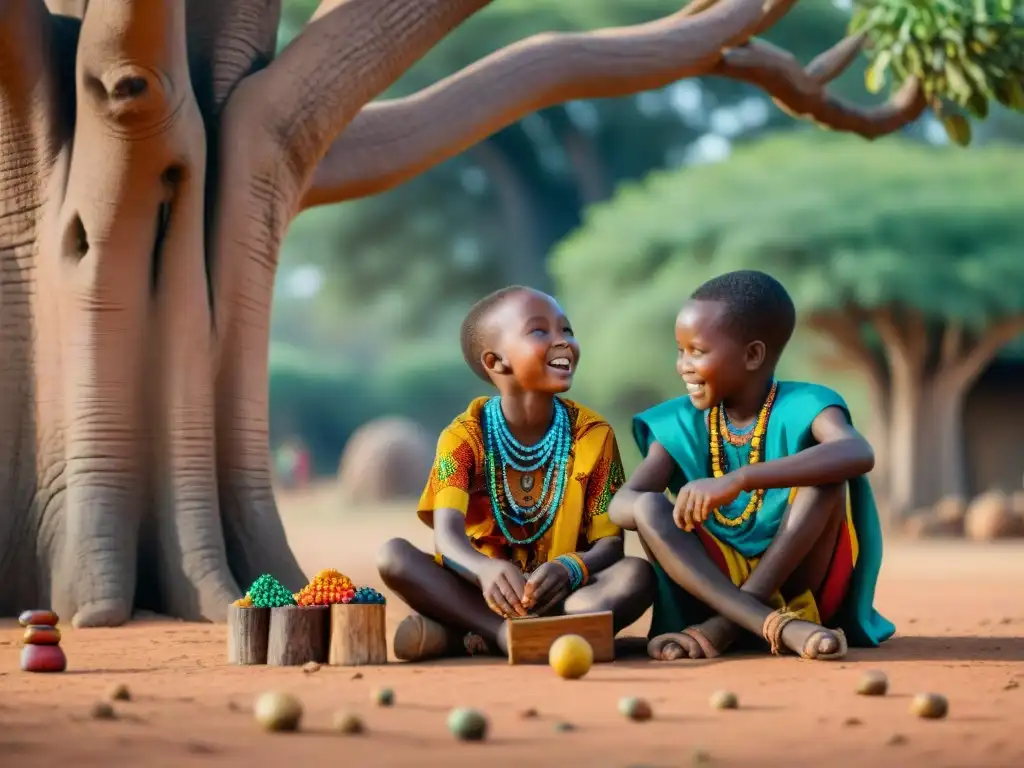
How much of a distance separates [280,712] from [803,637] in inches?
83.3

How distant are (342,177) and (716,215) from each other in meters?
15.6

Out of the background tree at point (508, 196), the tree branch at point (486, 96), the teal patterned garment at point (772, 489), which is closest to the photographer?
the teal patterned garment at point (772, 489)

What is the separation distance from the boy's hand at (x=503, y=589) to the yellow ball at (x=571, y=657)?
40 centimetres

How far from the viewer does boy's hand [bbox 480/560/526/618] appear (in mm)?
5078

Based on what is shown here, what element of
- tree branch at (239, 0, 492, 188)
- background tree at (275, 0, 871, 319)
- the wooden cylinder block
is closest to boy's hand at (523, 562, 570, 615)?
the wooden cylinder block

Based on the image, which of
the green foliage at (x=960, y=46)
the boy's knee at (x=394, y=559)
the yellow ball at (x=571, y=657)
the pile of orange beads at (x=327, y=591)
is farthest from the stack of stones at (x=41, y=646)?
the green foliage at (x=960, y=46)

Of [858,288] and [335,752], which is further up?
[858,288]

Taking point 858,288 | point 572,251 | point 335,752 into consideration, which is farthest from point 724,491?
point 572,251

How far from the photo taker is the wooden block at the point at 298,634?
204 inches

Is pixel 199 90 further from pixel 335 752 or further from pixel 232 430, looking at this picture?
pixel 335 752

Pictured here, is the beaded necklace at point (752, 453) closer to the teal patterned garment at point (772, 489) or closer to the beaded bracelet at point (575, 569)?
the teal patterned garment at point (772, 489)

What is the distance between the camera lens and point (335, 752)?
3.41 metres

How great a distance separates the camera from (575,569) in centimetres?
530

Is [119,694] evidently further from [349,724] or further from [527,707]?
[527,707]
